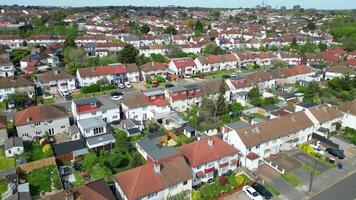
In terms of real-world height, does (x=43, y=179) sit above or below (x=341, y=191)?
above

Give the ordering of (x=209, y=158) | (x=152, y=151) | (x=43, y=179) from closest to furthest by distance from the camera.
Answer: (x=43, y=179)
(x=209, y=158)
(x=152, y=151)

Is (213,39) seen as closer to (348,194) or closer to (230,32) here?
(230,32)

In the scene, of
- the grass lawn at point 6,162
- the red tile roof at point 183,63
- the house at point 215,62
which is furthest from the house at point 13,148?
the house at point 215,62

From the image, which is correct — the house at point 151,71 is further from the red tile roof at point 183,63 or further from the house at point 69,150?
the house at point 69,150

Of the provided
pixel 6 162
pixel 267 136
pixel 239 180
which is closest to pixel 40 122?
pixel 6 162

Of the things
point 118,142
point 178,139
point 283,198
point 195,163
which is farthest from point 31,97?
point 283,198

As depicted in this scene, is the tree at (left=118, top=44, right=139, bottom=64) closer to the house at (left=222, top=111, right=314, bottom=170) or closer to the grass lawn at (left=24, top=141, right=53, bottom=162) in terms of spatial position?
the grass lawn at (left=24, top=141, right=53, bottom=162)

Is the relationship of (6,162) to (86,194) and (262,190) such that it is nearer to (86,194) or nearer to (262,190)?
(86,194)
